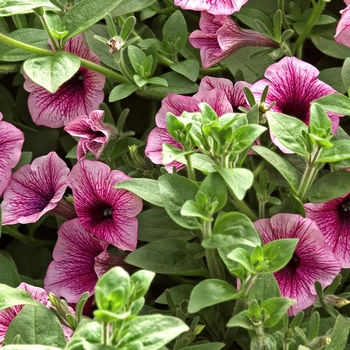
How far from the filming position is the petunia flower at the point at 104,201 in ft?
3.09

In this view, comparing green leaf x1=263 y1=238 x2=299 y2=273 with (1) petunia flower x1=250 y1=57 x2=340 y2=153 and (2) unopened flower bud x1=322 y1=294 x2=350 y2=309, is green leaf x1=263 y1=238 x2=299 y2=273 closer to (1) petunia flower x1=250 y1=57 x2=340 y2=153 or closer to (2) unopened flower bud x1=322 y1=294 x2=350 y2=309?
(2) unopened flower bud x1=322 y1=294 x2=350 y2=309

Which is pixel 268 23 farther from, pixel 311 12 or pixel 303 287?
pixel 303 287

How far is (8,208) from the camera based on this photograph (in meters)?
1.03

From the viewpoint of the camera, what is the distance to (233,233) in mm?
758

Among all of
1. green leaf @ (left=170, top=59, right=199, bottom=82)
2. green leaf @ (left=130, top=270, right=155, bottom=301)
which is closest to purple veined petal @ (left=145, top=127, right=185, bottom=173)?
green leaf @ (left=170, top=59, right=199, bottom=82)

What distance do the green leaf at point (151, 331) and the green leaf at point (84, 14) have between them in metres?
0.50

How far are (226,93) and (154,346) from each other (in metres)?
0.48

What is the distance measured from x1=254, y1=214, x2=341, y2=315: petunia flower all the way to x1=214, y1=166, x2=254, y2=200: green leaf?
14cm

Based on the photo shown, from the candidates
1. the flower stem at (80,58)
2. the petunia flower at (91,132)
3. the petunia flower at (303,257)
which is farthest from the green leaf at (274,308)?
the flower stem at (80,58)

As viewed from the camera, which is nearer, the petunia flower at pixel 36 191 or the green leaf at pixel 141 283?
the green leaf at pixel 141 283

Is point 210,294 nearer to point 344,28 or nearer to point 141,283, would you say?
point 141,283

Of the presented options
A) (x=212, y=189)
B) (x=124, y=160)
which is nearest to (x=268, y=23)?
(x=124, y=160)

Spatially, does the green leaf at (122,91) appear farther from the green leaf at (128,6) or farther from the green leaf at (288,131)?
the green leaf at (288,131)

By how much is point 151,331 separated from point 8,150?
0.51 m
